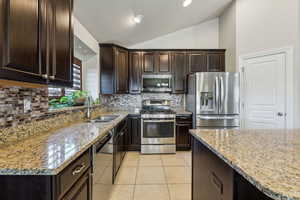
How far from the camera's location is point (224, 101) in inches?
147

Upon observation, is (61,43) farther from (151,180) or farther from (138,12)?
(151,180)

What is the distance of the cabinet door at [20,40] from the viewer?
938 millimetres

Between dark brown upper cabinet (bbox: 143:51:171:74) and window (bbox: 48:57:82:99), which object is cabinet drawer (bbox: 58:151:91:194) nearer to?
window (bbox: 48:57:82:99)

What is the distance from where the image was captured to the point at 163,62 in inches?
174

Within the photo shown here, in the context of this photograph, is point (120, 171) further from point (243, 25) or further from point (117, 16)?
point (243, 25)

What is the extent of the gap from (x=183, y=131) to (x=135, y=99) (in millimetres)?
1458

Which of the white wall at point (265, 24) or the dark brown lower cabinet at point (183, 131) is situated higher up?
the white wall at point (265, 24)

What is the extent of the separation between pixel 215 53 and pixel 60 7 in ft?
12.5

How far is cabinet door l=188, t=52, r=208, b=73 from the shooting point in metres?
4.45

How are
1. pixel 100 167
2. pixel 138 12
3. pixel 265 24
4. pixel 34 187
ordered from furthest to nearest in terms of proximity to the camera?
pixel 265 24
pixel 138 12
pixel 100 167
pixel 34 187

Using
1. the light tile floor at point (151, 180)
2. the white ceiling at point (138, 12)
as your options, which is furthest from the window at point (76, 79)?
the light tile floor at point (151, 180)

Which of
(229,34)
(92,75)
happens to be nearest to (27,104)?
(92,75)

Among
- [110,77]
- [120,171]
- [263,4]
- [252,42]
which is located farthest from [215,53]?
[120,171]

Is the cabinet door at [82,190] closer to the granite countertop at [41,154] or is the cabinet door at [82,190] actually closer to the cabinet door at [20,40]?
the granite countertop at [41,154]
